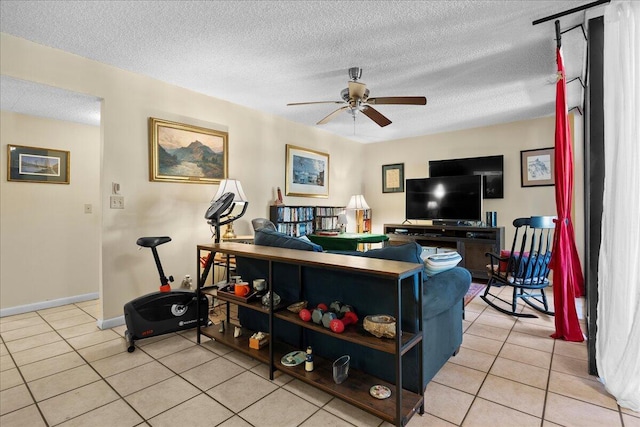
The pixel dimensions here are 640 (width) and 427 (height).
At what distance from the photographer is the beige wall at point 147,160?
2949 millimetres

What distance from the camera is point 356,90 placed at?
9.68 feet

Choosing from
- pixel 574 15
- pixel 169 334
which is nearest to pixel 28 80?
pixel 169 334

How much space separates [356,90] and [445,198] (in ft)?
9.71

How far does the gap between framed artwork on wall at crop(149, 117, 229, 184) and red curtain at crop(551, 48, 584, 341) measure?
342cm

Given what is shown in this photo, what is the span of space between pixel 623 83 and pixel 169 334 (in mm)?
3774

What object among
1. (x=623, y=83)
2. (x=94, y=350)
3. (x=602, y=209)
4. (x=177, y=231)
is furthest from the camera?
(x=177, y=231)

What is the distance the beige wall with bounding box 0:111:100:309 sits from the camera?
136 inches

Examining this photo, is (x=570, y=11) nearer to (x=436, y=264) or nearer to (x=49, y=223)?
(x=436, y=264)

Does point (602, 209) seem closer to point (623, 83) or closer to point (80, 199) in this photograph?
point (623, 83)

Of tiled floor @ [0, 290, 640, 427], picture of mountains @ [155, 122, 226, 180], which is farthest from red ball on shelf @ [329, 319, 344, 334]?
picture of mountains @ [155, 122, 226, 180]

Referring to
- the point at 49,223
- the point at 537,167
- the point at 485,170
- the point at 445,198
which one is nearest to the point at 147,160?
the point at 49,223

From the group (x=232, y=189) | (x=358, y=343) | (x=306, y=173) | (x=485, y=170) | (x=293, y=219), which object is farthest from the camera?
(x=306, y=173)

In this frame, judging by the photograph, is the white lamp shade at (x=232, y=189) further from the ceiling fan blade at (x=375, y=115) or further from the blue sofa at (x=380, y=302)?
the ceiling fan blade at (x=375, y=115)

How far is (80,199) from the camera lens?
4.02 meters
